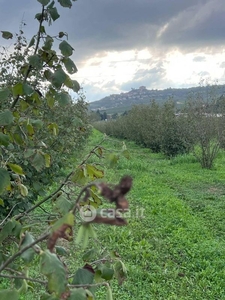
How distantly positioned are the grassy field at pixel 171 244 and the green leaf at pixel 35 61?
0.49 m

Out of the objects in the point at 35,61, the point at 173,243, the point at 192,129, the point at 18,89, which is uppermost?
the point at 192,129

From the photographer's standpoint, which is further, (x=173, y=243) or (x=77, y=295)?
(x=173, y=243)

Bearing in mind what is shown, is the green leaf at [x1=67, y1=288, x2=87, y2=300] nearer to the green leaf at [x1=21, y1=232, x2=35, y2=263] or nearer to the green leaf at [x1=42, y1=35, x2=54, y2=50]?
the green leaf at [x1=21, y1=232, x2=35, y2=263]

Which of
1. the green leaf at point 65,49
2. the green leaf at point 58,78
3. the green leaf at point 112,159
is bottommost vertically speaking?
the green leaf at point 112,159

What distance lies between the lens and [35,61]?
1.14 meters

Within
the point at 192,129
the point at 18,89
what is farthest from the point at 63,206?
the point at 192,129

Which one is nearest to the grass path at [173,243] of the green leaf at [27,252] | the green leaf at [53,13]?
the green leaf at [53,13]

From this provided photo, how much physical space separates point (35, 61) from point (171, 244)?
4472mm

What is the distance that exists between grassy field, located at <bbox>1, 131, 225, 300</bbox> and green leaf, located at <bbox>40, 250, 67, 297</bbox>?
0.82 m

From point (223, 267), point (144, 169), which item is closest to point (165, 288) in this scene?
point (223, 267)

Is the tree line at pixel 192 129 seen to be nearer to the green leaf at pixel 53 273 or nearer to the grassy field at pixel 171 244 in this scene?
the grassy field at pixel 171 244

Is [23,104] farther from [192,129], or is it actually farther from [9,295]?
[192,129]

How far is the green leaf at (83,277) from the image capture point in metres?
0.77

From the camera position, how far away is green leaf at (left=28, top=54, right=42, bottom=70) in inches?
44.7
